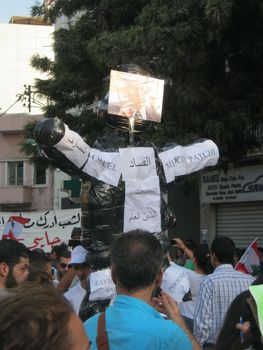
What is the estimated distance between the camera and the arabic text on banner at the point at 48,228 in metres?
15.3

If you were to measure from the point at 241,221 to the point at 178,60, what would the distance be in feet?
24.0

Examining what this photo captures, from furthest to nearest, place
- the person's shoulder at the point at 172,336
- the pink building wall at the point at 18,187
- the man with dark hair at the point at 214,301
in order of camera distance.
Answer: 1. the pink building wall at the point at 18,187
2. the man with dark hair at the point at 214,301
3. the person's shoulder at the point at 172,336

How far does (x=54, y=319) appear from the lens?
123 cm

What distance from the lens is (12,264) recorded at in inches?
148

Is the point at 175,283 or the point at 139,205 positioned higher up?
the point at 139,205

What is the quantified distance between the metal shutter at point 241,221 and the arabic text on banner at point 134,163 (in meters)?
11.9

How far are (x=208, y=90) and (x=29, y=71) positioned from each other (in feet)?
100

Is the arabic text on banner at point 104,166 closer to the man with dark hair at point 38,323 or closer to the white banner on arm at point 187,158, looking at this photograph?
the white banner on arm at point 187,158

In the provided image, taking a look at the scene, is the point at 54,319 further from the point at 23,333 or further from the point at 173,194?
the point at 173,194

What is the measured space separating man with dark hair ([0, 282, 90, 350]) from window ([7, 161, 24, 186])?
107ft

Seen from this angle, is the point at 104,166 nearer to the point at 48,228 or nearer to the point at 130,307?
the point at 130,307

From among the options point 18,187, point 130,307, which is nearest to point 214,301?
point 130,307

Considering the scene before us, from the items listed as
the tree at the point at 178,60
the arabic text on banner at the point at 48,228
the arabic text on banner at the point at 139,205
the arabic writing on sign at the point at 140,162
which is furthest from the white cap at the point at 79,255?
the arabic text on banner at the point at 48,228

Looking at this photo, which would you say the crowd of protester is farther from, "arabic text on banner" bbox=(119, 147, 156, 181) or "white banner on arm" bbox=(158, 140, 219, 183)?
"white banner on arm" bbox=(158, 140, 219, 183)
